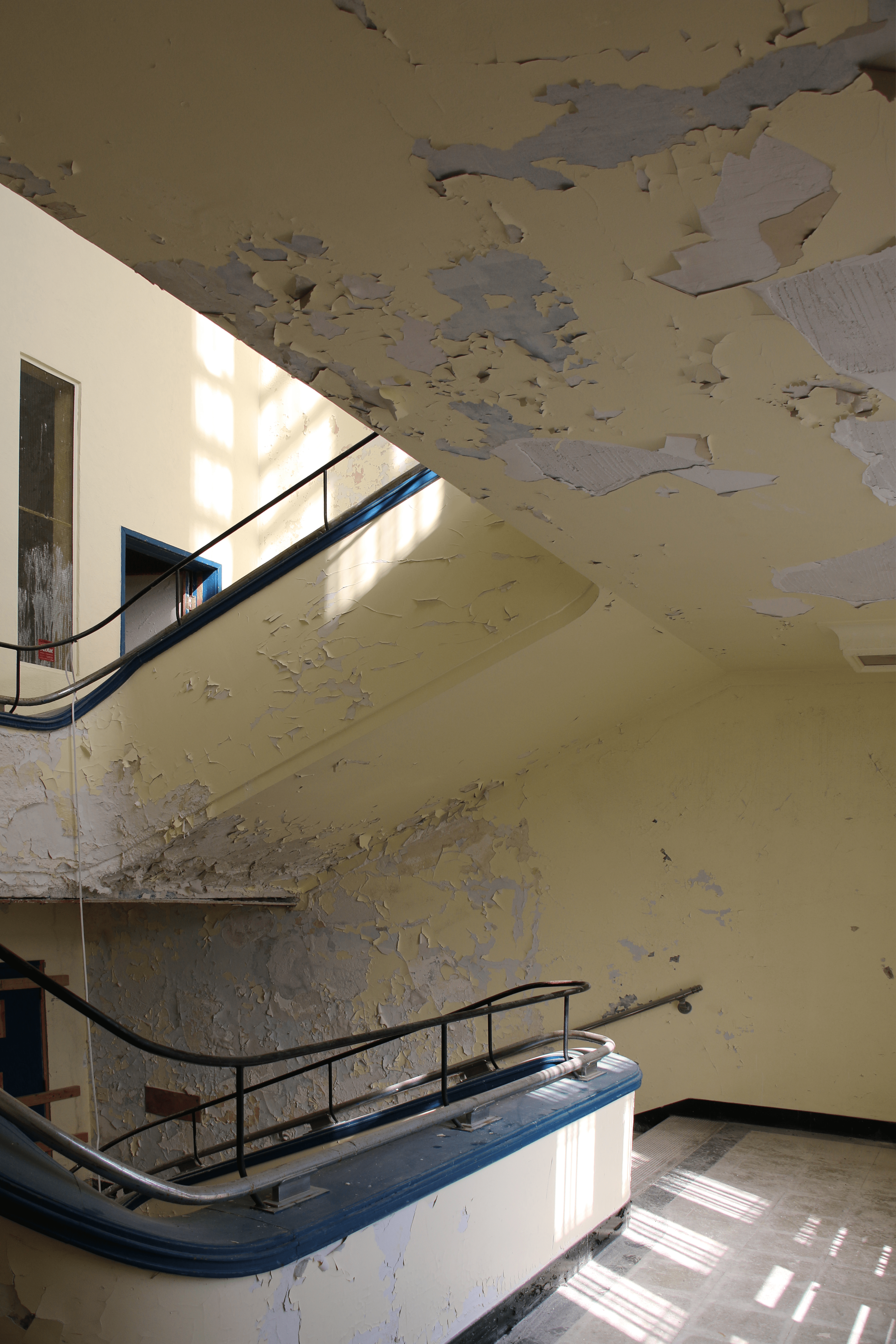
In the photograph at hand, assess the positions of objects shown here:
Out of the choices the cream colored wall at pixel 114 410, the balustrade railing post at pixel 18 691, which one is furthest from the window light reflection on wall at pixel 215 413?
the balustrade railing post at pixel 18 691

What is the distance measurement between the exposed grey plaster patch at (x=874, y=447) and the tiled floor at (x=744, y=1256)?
97.7 inches

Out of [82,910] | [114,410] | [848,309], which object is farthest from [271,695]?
[114,410]

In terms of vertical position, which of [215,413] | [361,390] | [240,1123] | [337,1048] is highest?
[215,413]

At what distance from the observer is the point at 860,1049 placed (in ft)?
14.8

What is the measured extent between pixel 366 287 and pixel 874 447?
132cm

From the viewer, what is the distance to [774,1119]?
464cm

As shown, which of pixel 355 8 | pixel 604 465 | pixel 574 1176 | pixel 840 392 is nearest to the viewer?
pixel 355 8

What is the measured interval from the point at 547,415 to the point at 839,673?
11.1 ft

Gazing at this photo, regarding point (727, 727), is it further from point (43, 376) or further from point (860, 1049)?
point (43, 376)

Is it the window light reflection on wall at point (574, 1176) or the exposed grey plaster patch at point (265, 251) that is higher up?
the exposed grey plaster patch at point (265, 251)

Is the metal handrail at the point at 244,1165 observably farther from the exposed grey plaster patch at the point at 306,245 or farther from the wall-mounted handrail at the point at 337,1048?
the exposed grey plaster patch at the point at 306,245

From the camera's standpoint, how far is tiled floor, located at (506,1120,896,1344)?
2.58 metres

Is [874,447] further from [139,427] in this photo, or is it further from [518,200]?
[139,427]

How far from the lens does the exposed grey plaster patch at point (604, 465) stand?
2.19m
